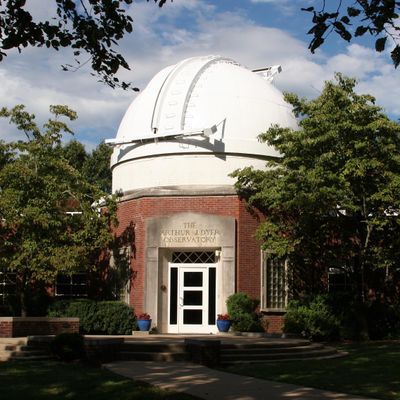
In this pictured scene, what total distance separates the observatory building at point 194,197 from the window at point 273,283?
4 centimetres

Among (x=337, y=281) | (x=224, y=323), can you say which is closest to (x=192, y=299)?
(x=224, y=323)

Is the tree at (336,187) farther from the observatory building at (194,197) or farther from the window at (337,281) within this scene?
the window at (337,281)

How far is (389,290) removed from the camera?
966 inches

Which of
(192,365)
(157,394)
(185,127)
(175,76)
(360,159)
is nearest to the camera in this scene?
(157,394)

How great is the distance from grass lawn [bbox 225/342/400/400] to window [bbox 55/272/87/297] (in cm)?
1256

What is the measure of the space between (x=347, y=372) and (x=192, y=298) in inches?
391

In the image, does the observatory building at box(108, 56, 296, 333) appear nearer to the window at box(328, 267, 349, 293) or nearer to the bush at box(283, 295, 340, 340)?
the bush at box(283, 295, 340, 340)

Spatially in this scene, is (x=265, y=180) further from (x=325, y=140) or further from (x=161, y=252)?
(x=161, y=252)

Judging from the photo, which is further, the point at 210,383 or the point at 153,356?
the point at 153,356

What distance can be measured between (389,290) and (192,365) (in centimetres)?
1188

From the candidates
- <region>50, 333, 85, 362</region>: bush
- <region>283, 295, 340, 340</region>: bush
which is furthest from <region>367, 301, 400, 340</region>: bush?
<region>50, 333, 85, 362</region>: bush

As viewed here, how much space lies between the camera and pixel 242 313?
2219 cm

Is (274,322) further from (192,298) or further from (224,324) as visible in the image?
(192,298)

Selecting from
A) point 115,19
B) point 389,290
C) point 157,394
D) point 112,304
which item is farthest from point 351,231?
point 115,19
